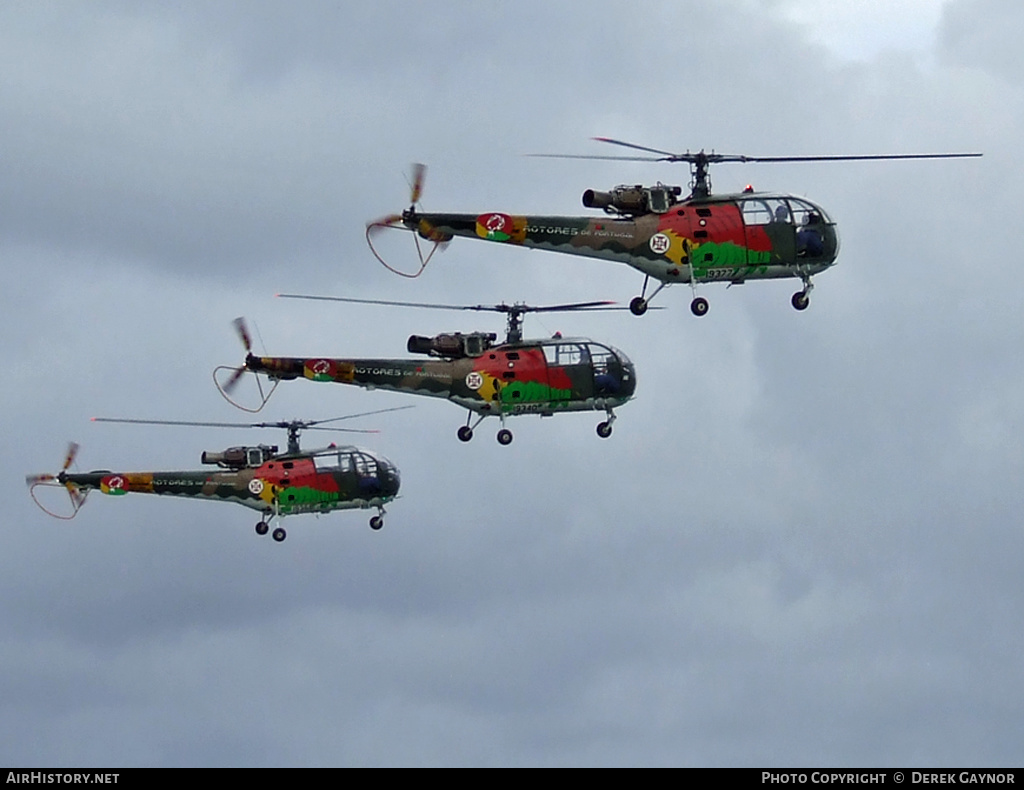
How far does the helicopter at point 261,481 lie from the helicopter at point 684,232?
1121 inches

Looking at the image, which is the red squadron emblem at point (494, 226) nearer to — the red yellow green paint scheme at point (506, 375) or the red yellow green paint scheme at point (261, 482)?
the red yellow green paint scheme at point (506, 375)

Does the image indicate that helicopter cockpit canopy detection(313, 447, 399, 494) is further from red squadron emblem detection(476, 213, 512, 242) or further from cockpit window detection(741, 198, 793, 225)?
cockpit window detection(741, 198, 793, 225)

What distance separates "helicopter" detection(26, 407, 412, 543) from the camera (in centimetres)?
14238

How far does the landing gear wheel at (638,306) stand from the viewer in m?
117

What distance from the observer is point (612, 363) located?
429ft

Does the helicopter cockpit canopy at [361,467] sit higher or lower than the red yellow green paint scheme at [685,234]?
higher

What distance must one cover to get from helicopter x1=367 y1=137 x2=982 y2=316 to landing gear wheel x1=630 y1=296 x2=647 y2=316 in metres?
0.04

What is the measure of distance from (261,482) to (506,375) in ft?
62.6

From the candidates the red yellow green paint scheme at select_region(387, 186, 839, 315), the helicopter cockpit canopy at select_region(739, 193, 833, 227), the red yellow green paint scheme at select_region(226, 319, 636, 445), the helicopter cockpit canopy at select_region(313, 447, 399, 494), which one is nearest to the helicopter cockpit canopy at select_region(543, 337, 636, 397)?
the red yellow green paint scheme at select_region(226, 319, 636, 445)

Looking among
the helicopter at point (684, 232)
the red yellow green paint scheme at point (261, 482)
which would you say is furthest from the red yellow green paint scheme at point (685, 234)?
the red yellow green paint scheme at point (261, 482)

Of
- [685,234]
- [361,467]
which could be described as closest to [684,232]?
[685,234]

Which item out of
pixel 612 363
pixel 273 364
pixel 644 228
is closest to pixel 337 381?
pixel 273 364

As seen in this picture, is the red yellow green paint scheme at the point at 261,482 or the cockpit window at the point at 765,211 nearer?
the cockpit window at the point at 765,211
